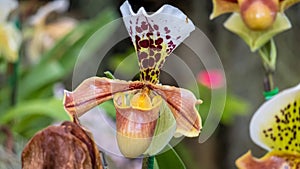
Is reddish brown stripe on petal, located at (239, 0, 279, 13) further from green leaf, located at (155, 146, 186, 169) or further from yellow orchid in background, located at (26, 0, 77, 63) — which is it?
yellow orchid in background, located at (26, 0, 77, 63)

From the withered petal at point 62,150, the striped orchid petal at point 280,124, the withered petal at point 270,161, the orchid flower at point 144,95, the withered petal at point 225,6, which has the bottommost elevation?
the withered petal at point 270,161

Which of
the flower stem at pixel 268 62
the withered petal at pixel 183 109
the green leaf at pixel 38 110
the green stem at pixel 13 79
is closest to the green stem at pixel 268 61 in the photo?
the flower stem at pixel 268 62

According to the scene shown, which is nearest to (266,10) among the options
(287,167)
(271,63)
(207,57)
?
(271,63)

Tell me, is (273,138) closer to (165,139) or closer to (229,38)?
(165,139)

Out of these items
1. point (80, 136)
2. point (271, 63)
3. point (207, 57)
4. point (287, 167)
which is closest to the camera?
point (80, 136)

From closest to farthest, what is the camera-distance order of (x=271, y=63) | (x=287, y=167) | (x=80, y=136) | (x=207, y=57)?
(x=80, y=136) < (x=287, y=167) < (x=271, y=63) < (x=207, y=57)

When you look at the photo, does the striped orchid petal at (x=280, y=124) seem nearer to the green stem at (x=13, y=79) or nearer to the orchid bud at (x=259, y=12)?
the orchid bud at (x=259, y=12)
